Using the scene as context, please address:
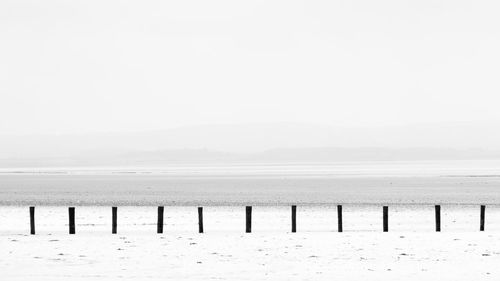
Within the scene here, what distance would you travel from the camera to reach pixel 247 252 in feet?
67.7

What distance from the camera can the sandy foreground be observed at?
1677 centimetres

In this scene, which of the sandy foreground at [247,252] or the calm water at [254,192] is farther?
the calm water at [254,192]

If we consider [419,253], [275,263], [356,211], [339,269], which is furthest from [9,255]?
[356,211]

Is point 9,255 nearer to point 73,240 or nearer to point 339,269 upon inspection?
point 73,240

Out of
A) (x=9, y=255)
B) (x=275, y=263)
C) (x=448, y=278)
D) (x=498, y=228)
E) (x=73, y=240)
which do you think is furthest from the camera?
(x=498, y=228)

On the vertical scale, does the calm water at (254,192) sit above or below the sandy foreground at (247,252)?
below

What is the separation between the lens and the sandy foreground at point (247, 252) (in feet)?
55.0

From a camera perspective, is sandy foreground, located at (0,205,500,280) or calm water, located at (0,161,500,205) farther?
calm water, located at (0,161,500,205)

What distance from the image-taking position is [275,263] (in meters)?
18.5

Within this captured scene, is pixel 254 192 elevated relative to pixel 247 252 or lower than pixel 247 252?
lower

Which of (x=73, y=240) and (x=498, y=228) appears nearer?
(x=73, y=240)

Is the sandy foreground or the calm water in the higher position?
the sandy foreground

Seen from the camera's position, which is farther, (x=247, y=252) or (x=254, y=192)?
(x=254, y=192)

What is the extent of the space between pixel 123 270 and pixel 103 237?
7435mm
